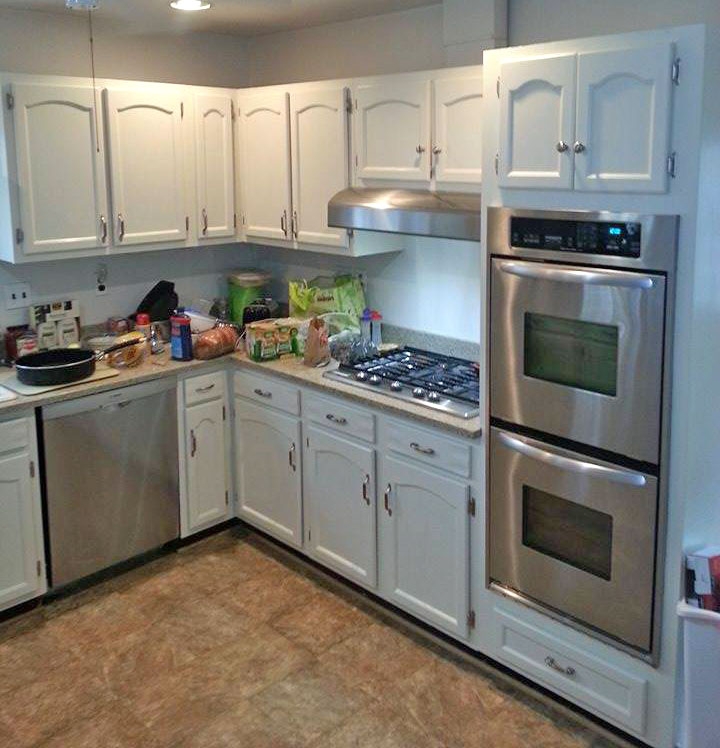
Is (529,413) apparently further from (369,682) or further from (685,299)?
(369,682)

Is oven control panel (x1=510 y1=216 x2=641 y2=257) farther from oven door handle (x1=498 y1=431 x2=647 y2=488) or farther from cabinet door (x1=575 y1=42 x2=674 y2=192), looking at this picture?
oven door handle (x1=498 y1=431 x2=647 y2=488)

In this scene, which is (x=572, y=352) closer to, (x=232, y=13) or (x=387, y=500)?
(x=387, y=500)

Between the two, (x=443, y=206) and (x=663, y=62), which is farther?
(x=443, y=206)

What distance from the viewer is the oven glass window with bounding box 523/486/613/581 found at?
2.57 metres

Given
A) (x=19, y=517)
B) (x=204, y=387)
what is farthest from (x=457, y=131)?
(x=19, y=517)

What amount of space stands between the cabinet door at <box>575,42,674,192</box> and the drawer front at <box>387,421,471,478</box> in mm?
996

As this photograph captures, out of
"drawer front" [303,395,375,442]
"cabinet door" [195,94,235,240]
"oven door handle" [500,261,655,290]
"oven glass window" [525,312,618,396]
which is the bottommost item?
"drawer front" [303,395,375,442]

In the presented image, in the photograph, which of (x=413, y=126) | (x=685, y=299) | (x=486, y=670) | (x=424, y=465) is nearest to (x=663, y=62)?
(x=685, y=299)

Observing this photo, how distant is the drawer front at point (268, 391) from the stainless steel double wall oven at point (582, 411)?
1075 mm

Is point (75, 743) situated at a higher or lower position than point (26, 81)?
lower

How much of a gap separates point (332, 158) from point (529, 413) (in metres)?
1.53

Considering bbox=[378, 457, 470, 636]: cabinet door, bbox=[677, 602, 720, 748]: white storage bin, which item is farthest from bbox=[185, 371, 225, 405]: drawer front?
bbox=[677, 602, 720, 748]: white storage bin

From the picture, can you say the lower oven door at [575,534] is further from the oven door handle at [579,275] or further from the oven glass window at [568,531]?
the oven door handle at [579,275]

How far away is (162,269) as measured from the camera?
13.9ft
